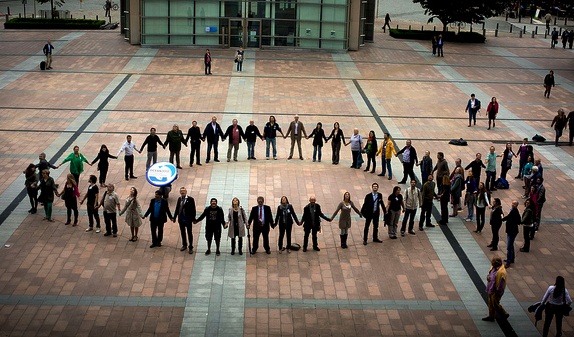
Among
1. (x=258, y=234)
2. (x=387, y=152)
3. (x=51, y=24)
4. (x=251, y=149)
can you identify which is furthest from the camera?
(x=51, y=24)

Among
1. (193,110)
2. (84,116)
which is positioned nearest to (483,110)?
(193,110)

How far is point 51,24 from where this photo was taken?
153ft

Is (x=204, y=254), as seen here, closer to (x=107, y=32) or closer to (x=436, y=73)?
(x=436, y=73)

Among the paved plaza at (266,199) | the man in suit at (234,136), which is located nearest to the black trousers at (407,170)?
the paved plaza at (266,199)

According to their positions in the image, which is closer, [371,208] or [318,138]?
[371,208]

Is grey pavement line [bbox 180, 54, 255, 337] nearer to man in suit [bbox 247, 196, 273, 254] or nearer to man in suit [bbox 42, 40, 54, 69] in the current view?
man in suit [bbox 247, 196, 273, 254]

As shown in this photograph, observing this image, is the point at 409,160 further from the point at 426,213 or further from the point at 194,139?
the point at 194,139

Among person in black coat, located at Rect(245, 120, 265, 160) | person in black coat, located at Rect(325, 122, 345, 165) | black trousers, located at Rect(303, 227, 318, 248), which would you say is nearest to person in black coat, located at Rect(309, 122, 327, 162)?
person in black coat, located at Rect(325, 122, 345, 165)

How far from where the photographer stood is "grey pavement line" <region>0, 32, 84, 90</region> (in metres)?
33.0

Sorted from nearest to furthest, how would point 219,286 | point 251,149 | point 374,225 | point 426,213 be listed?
1. point 219,286
2. point 374,225
3. point 426,213
4. point 251,149

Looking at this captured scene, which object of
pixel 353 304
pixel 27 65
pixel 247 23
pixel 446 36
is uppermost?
pixel 247 23

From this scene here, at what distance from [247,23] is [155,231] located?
27.1 metres

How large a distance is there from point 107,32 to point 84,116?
1974 cm

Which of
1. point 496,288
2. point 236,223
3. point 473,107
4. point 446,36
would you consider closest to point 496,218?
point 496,288
